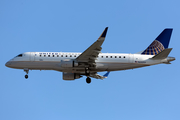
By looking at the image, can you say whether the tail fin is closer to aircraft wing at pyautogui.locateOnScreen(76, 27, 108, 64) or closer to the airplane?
the airplane

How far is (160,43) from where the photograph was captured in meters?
52.1

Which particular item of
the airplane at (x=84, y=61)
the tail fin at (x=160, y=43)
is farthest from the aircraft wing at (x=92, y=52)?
the tail fin at (x=160, y=43)

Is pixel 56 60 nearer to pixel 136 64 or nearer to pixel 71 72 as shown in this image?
pixel 71 72

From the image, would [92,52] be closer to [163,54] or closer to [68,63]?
[68,63]

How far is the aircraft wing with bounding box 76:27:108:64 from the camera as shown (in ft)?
139

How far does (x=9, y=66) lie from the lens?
50469 millimetres

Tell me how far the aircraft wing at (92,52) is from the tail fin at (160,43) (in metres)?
9.46

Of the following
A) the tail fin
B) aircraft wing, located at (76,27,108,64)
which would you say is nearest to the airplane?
aircraft wing, located at (76,27,108,64)

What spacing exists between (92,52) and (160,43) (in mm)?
13107

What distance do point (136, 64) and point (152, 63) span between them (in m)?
2.41

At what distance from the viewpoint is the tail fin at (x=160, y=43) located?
51406 millimetres

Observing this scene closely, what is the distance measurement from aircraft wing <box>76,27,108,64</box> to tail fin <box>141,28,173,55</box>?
9461mm

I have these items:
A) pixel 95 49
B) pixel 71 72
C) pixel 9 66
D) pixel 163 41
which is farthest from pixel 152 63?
pixel 9 66

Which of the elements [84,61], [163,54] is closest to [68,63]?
[84,61]
